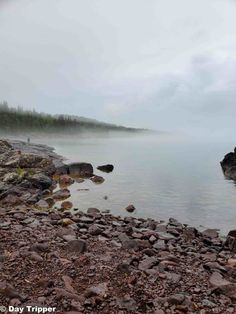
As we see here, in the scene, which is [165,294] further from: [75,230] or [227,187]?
[227,187]

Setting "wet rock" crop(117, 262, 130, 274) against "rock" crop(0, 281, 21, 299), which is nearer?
"rock" crop(0, 281, 21, 299)

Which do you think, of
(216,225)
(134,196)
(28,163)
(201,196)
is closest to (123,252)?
(216,225)

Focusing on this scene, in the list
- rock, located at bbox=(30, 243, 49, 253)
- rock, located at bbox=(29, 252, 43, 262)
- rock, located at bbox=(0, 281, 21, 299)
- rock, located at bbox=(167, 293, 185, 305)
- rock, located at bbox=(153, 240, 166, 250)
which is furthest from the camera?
rock, located at bbox=(153, 240, 166, 250)

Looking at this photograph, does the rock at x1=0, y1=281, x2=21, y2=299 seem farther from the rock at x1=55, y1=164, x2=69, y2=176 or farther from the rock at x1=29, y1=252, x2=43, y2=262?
the rock at x1=55, y1=164, x2=69, y2=176

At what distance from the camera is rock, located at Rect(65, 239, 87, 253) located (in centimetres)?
1051

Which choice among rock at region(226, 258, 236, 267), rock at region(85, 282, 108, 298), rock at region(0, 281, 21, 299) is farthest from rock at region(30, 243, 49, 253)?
rock at region(226, 258, 236, 267)

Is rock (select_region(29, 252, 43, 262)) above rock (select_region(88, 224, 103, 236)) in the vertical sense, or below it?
above

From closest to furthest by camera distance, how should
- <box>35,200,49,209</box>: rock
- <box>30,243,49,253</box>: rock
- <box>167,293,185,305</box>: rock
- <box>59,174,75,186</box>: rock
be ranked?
<box>167,293,185,305</box>: rock → <box>30,243,49,253</box>: rock → <box>35,200,49,209</box>: rock → <box>59,174,75,186</box>: rock

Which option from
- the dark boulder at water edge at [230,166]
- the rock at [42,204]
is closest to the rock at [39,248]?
the rock at [42,204]

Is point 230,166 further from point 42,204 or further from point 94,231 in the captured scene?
point 94,231

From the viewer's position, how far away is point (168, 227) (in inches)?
676

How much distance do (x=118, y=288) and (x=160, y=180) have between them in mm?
32835

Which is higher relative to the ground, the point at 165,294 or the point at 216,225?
the point at 165,294

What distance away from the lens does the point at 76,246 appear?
10.6m
